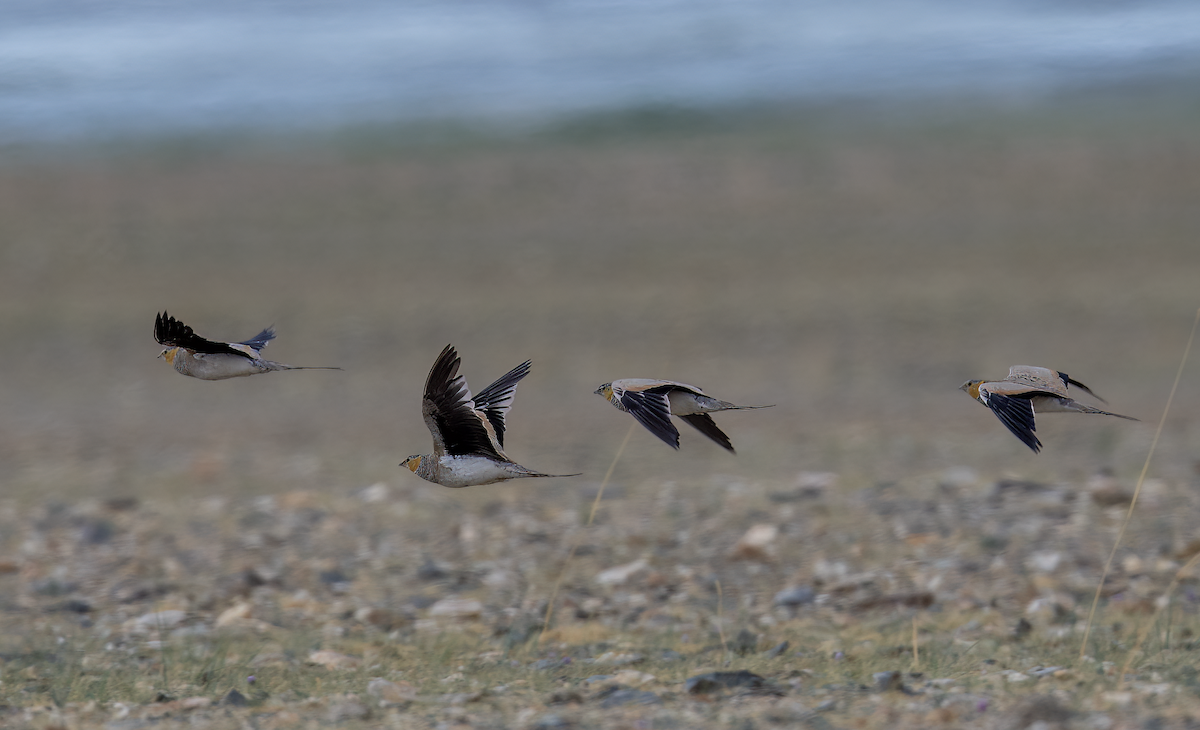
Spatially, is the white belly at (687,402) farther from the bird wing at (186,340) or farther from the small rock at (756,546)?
the small rock at (756,546)

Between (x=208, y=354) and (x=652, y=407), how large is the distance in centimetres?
62

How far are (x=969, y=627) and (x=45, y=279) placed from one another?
41.6 ft

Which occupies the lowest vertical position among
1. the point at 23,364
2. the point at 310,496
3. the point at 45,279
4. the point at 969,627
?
the point at 969,627

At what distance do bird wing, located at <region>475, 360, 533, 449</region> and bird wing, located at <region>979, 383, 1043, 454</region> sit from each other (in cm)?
64

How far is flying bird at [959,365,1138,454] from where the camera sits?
158 centimetres

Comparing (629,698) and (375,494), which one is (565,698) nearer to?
(629,698)

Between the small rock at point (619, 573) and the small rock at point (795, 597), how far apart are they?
0.93 metres

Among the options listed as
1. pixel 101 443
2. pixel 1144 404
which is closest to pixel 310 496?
pixel 101 443

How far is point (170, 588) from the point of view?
760 cm

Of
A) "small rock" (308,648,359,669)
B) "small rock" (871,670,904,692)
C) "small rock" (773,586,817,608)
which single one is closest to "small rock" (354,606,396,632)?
"small rock" (308,648,359,669)

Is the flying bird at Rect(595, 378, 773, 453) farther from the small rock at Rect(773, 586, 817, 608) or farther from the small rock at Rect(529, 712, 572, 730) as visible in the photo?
the small rock at Rect(773, 586, 817, 608)

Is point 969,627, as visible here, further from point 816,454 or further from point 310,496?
point 310,496

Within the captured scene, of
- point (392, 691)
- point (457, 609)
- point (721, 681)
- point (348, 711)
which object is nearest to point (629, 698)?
point (721, 681)

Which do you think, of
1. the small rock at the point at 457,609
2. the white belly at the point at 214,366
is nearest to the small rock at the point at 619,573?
the small rock at the point at 457,609
